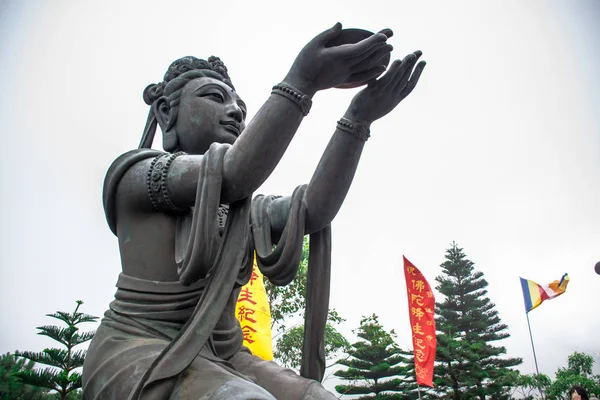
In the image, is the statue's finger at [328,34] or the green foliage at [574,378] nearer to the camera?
the statue's finger at [328,34]

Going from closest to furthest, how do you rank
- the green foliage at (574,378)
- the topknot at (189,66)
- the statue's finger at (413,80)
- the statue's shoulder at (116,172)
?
the statue's shoulder at (116,172), the statue's finger at (413,80), the topknot at (189,66), the green foliage at (574,378)

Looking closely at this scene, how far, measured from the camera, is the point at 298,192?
3.01 meters

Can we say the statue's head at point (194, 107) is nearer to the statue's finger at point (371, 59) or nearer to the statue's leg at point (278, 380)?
the statue's finger at point (371, 59)

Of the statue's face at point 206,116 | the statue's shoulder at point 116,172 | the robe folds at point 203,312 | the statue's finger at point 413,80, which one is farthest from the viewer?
the statue's face at point 206,116

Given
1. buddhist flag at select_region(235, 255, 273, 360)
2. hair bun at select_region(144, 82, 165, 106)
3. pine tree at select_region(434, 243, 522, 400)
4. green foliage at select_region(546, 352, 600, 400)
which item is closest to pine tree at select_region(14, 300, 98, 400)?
buddhist flag at select_region(235, 255, 273, 360)

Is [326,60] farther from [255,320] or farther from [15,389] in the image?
[15,389]

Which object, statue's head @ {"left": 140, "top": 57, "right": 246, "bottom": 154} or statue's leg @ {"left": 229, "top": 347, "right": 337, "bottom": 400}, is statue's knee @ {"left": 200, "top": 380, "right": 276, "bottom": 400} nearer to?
statue's leg @ {"left": 229, "top": 347, "right": 337, "bottom": 400}

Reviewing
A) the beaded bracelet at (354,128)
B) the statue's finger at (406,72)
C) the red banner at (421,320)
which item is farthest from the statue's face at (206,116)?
the red banner at (421,320)

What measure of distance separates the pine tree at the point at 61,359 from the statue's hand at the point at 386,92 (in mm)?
11045

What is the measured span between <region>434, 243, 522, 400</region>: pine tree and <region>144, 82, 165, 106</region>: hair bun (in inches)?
965

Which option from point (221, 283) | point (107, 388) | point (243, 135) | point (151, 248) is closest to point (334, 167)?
point (243, 135)

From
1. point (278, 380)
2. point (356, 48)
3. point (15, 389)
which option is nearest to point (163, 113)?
point (356, 48)

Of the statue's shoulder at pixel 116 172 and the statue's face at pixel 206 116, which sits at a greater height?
the statue's face at pixel 206 116

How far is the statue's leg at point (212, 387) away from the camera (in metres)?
2.02
